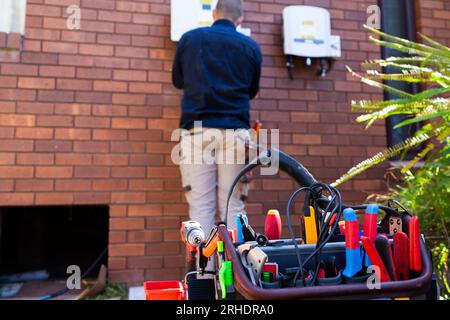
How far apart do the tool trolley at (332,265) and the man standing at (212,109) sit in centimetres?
140

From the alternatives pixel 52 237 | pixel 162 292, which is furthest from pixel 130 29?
pixel 162 292

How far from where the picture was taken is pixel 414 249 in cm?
90

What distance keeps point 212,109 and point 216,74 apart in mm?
231

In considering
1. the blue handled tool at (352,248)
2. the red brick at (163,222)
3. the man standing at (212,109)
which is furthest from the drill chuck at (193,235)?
the red brick at (163,222)

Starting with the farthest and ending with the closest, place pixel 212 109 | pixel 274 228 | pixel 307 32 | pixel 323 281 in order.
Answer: pixel 307 32
pixel 212 109
pixel 274 228
pixel 323 281

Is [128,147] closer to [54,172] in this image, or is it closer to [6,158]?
[54,172]

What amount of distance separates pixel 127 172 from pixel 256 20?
4.89 feet

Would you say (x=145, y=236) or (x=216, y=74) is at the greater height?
(x=216, y=74)

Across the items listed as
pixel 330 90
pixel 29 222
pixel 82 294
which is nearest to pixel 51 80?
pixel 29 222

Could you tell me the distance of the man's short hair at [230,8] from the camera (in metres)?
2.65

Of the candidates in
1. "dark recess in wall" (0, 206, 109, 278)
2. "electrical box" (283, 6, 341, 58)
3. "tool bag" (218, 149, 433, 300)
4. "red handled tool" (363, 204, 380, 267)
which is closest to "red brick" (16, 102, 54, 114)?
"dark recess in wall" (0, 206, 109, 278)

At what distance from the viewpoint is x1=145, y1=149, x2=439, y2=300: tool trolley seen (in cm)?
82

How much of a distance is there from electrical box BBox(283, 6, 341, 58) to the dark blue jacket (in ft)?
1.83

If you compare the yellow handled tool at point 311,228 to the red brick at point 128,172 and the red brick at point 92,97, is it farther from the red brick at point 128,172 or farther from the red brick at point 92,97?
the red brick at point 92,97
